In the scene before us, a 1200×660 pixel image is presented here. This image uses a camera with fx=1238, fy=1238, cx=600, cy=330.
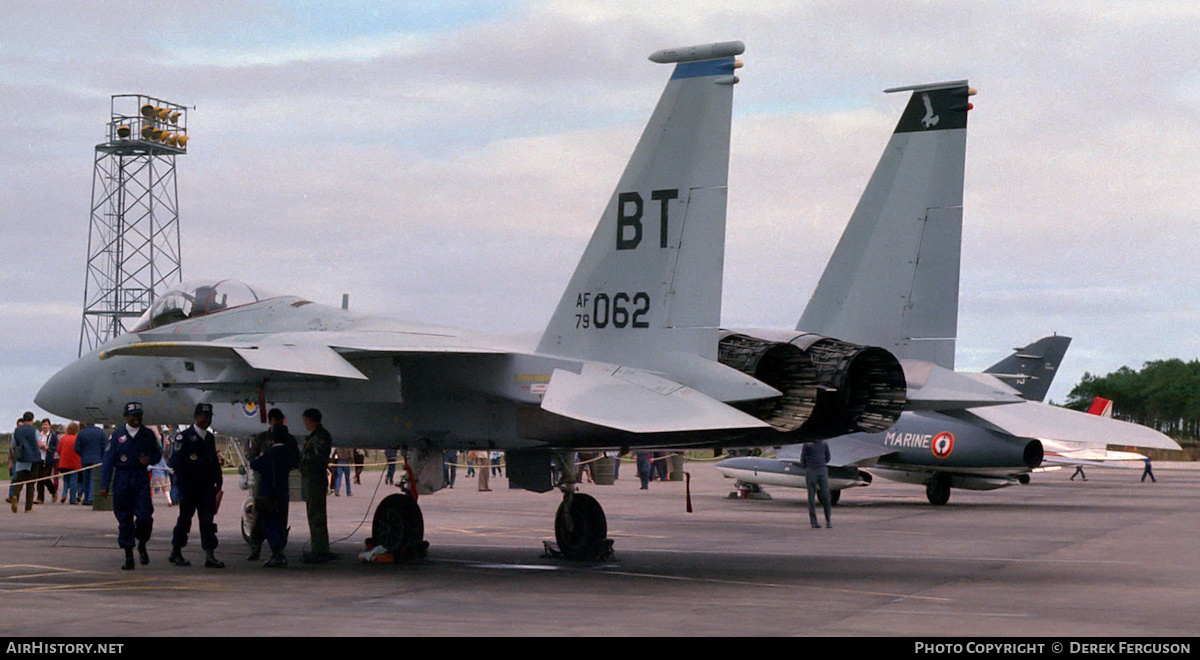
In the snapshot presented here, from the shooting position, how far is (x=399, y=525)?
13484 millimetres

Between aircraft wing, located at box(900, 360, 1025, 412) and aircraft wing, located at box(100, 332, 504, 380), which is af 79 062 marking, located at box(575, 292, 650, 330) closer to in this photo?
aircraft wing, located at box(100, 332, 504, 380)

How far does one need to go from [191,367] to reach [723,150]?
21.1 feet

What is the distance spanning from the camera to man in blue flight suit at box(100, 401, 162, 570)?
1241 centimetres

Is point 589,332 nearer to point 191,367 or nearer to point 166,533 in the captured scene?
point 191,367

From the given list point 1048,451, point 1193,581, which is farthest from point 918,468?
point 1193,581

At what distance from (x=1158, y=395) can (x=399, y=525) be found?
118634mm

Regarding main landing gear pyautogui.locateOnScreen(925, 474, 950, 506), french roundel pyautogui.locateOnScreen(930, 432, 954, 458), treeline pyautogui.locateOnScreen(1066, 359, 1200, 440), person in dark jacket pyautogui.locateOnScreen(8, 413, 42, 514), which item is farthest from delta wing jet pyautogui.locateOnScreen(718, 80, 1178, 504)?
treeline pyautogui.locateOnScreen(1066, 359, 1200, 440)

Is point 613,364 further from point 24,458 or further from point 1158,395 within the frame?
point 1158,395

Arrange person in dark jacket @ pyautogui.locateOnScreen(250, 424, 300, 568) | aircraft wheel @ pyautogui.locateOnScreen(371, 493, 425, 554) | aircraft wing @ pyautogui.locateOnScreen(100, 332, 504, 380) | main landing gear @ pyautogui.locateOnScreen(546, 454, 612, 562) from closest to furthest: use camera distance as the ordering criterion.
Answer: aircraft wing @ pyautogui.locateOnScreen(100, 332, 504, 380) → person in dark jacket @ pyautogui.locateOnScreen(250, 424, 300, 568) → aircraft wheel @ pyautogui.locateOnScreen(371, 493, 425, 554) → main landing gear @ pyautogui.locateOnScreen(546, 454, 612, 562)

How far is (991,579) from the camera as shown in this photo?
1230cm

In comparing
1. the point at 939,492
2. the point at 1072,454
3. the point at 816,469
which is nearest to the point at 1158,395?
the point at 1072,454

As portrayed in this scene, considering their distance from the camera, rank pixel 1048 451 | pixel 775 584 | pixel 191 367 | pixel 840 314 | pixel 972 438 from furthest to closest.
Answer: pixel 1048 451 → pixel 972 438 → pixel 840 314 → pixel 191 367 → pixel 775 584

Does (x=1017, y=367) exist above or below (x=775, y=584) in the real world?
above

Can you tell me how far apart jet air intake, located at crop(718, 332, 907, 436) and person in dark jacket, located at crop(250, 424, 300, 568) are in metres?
4.60
